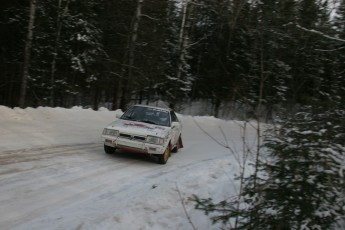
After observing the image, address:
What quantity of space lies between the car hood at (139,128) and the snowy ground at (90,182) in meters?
0.80

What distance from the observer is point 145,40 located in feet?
→ 101

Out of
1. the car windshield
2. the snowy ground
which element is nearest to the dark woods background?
the snowy ground

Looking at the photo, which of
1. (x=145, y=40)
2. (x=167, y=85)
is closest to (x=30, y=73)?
(x=145, y=40)

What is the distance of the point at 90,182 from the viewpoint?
8.79m

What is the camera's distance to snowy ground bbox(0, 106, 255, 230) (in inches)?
252

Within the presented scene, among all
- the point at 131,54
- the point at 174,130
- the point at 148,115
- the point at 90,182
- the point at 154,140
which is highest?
the point at 131,54

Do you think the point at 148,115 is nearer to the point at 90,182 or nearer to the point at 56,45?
the point at 90,182

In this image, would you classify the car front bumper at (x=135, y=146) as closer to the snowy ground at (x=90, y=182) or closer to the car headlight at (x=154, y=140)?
the car headlight at (x=154, y=140)

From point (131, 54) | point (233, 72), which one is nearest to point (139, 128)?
point (131, 54)

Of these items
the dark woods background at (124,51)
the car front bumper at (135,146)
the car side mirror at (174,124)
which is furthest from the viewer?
the dark woods background at (124,51)

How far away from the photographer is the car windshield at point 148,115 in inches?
505

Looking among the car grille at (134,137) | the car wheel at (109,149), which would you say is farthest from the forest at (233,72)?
the car wheel at (109,149)

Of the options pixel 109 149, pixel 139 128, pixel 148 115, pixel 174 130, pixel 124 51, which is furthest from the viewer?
pixel 124 51

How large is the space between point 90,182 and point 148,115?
457 centimetres
